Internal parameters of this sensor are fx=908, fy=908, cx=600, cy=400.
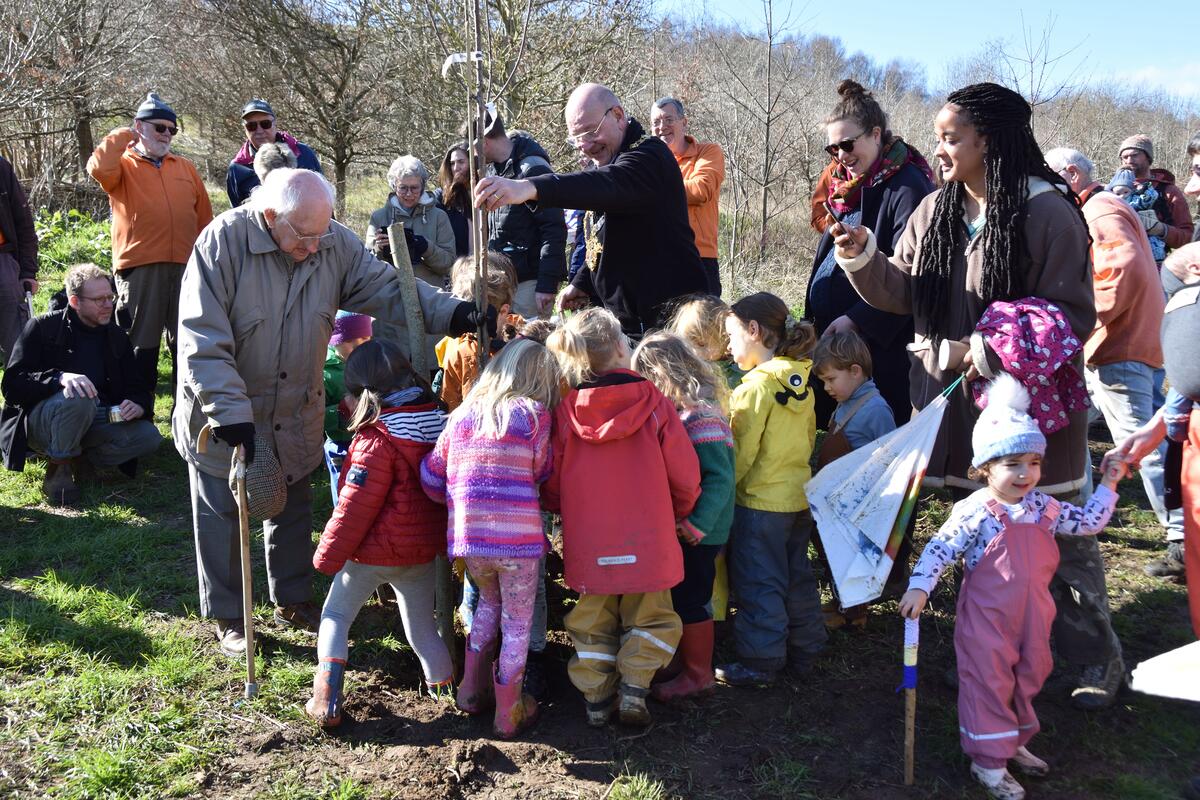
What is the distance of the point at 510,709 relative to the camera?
330 centimetres

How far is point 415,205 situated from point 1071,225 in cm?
440

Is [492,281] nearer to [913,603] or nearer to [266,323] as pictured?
[266,323]

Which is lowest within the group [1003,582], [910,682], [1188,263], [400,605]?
[910,682]

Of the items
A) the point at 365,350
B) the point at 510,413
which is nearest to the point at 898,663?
the point at 510,413

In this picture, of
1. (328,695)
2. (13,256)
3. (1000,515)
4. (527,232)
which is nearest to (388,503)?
(328,695)

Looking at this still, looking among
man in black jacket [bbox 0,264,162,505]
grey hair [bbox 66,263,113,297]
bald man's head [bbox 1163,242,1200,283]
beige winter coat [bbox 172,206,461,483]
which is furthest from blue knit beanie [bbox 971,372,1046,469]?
grey hair [bbox 66,263,113,297]

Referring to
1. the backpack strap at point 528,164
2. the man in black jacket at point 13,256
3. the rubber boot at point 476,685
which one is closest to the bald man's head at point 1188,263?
the rubber boot at point 476,685

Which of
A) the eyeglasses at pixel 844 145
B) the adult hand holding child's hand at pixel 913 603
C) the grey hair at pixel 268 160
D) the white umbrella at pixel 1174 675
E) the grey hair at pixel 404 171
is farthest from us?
the grey hair at pixel 404 171

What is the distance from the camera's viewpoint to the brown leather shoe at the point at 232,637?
12.6 feet

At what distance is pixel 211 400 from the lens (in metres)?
3.40

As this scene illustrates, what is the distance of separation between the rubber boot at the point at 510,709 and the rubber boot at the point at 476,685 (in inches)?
4.9

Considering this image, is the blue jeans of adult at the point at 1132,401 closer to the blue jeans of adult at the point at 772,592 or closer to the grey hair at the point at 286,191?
the blue jeans of adult at the point at 772,592

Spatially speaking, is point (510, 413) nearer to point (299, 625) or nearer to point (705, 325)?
point (705, 325)

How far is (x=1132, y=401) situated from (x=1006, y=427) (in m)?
2.39
